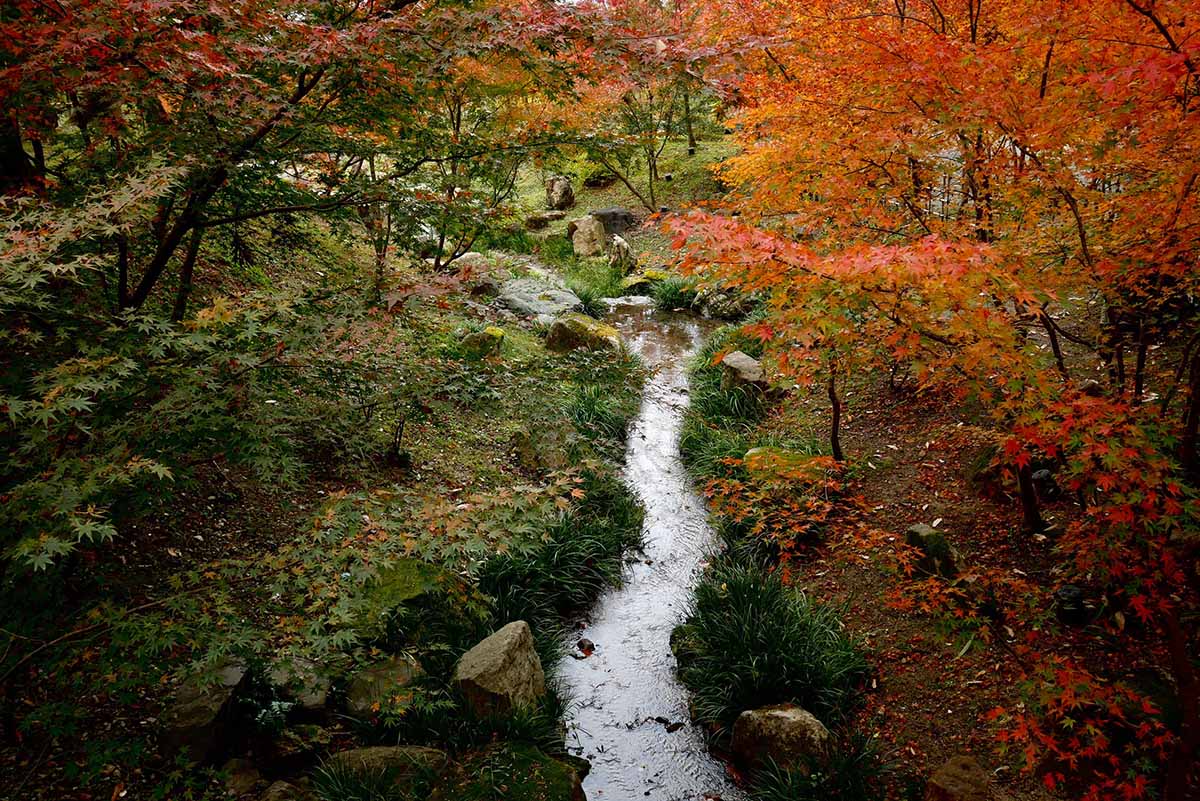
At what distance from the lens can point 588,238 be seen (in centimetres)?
1712

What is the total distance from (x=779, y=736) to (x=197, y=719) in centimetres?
347

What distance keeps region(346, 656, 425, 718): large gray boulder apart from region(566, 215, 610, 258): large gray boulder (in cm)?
1354

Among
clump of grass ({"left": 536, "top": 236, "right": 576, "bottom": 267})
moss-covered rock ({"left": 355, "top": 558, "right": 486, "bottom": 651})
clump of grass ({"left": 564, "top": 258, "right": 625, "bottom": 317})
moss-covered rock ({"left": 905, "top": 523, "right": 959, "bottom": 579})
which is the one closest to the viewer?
moss-covered rock ({"left": 355, "top": 558, "right": 486, "bottom": 651})

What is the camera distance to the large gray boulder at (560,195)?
21.7 metres

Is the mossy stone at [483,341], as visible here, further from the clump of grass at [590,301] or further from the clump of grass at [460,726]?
the clump of grass at [460,726]

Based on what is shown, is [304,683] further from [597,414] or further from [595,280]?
[595,280]

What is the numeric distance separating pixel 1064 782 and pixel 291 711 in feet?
14.7

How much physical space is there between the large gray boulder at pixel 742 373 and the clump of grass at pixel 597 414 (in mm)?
1514

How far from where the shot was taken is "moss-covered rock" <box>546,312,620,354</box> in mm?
10680

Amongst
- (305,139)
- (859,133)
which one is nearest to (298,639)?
(305,139)

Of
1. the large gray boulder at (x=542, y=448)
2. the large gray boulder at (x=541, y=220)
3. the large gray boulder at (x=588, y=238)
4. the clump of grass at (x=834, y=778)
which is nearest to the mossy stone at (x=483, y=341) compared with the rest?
the large gray boulder at (x=542, y=448)

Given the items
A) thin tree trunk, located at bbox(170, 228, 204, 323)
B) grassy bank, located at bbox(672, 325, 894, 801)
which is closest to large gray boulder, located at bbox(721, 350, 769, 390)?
grassy bank, located at bbox(672, 325, 894, 801)

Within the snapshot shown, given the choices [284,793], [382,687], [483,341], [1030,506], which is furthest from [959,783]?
[483,341]

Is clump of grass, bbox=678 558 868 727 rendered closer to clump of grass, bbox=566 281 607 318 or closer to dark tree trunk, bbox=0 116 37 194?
dark tree trunk, bbox=0 116 37 194
